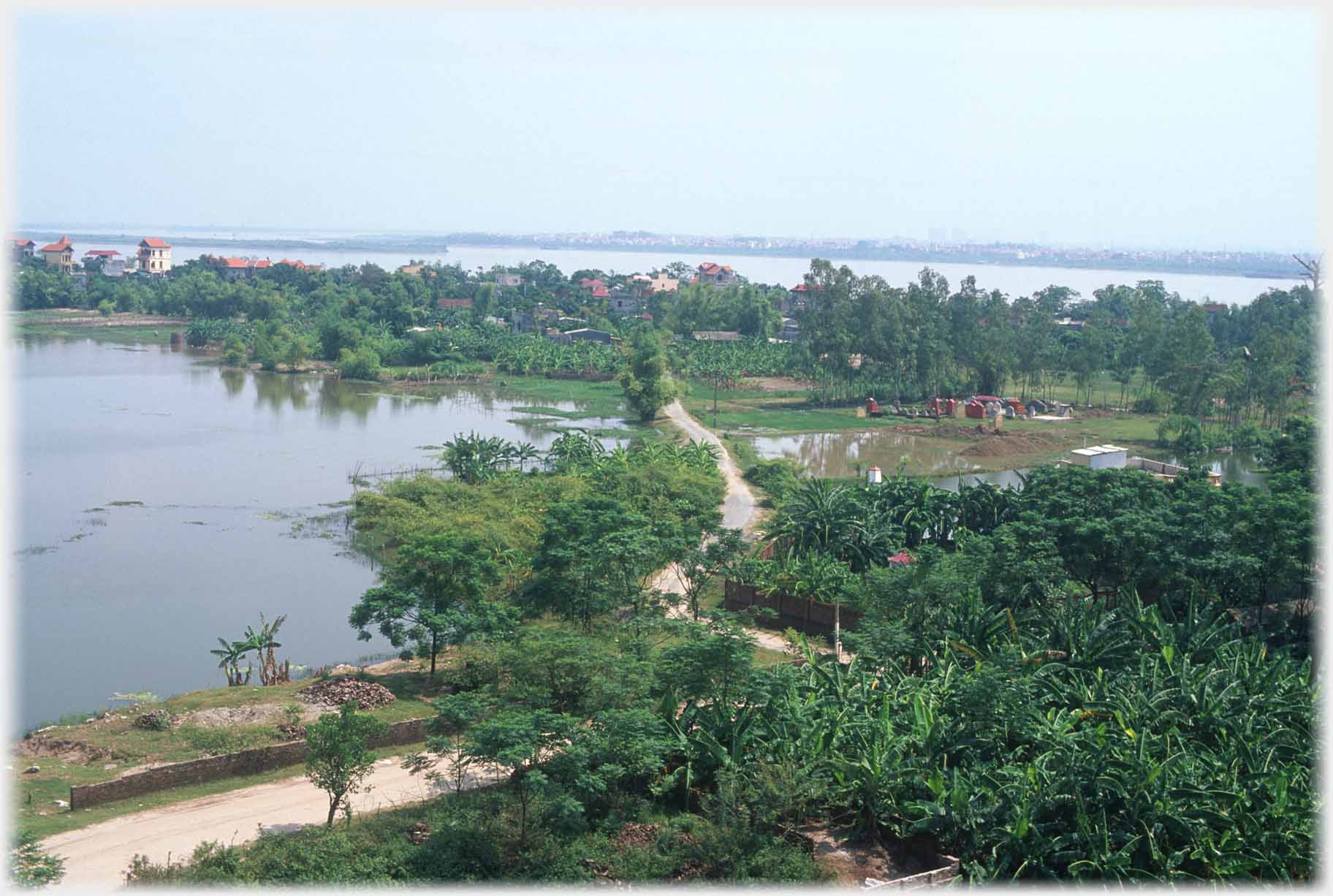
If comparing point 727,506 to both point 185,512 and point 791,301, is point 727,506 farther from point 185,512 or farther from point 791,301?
point 791,301

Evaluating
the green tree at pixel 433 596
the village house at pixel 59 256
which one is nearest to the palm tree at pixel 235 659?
the green tree at pixel 433 596

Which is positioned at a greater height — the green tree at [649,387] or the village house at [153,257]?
the village house at [153,257]

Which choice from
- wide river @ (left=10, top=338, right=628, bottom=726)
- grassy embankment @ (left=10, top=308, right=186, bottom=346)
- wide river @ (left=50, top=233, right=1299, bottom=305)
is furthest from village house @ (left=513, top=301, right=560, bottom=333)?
wide river @ (left=50, top=233, right=1299, bottom=305)

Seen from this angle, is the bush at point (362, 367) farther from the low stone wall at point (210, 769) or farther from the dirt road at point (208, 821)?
the dirt road at point (208, 821)

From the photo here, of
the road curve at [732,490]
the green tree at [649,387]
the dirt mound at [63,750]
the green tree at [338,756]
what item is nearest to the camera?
the green tree at [338,756]

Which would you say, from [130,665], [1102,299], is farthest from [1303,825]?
[1102,299]

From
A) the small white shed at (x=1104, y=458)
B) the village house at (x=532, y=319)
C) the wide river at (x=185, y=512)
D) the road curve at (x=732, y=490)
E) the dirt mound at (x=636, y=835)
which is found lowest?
the wide river at (x=185, y=512)

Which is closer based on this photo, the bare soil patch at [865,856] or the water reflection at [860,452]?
the bare soil patch at [865,856]

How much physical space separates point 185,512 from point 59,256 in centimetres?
5948

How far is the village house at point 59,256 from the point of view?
71.9 metres

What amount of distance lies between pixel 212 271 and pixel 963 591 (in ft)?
221

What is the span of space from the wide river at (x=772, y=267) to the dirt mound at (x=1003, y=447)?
67309mm

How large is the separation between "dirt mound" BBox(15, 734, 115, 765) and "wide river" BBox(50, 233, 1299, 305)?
3603 inches

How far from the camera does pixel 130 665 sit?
48.8 feet
